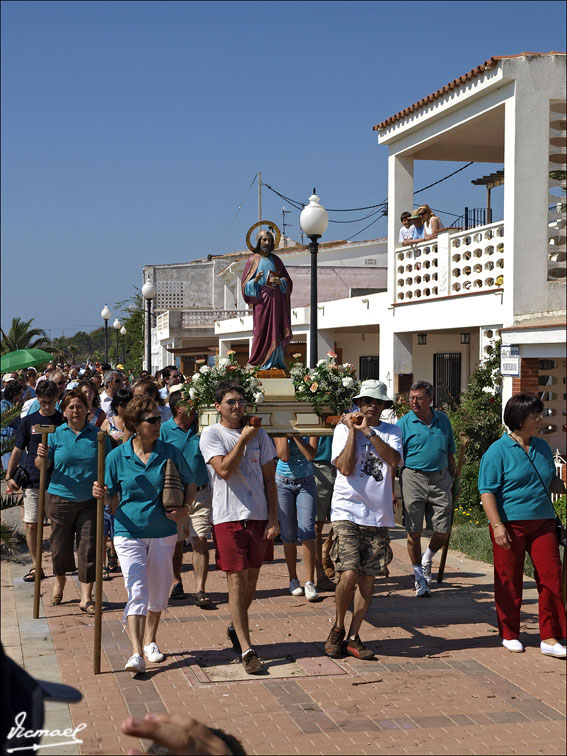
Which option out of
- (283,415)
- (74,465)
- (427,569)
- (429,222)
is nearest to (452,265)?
(429,222)

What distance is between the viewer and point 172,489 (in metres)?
6.76

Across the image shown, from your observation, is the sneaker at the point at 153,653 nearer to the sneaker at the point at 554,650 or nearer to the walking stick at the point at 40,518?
the walking stick at the point at 40,518

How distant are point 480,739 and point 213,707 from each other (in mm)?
1612

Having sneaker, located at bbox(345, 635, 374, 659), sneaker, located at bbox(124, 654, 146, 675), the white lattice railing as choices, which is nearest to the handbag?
sneaker, located at bbox(124, 654, 146, 675)

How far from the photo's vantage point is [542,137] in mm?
14297

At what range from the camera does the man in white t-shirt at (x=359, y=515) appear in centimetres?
692

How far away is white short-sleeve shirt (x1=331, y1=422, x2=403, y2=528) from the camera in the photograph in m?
7.01

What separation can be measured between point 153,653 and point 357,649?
4.82 ft

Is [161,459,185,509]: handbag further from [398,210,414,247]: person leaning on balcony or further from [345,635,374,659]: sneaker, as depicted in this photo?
[398,210,414,247]: person leaning on balcony

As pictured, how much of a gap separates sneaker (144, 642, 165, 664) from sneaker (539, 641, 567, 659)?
109 inches

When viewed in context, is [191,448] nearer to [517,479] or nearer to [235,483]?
[235,483]

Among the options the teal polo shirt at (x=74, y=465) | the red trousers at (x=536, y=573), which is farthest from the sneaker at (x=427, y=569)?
the teal polo shirt at (x=74, y=465)

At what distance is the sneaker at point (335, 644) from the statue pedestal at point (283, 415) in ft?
7.05

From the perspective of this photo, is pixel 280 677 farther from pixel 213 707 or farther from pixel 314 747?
pixel 314 747
